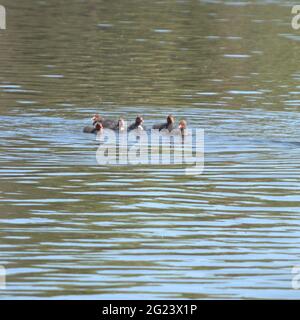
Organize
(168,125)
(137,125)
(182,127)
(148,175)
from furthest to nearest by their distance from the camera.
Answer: (168,125), (137,125), (182,127), (148,175)

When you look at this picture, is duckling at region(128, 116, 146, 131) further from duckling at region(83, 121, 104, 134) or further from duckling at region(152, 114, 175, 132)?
duckling at region(83, 121, 104, 134)

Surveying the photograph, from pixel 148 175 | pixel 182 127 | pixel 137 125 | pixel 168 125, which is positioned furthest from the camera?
pixel 168 125

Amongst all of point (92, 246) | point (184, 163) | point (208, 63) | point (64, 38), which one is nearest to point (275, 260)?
point (92, 246)

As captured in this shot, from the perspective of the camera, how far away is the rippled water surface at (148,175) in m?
12.4

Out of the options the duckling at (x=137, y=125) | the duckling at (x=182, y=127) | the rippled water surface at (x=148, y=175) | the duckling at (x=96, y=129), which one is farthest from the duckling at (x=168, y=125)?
the duckling at (x=96, y=129)

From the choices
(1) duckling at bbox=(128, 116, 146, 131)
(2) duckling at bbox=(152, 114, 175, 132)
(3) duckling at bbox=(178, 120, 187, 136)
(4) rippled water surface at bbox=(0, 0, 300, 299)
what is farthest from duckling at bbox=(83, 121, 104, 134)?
(3) duckling at bbox=(178, 120, 187, 136)

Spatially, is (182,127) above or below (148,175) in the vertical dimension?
above

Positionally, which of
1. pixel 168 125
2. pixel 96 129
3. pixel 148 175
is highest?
pixel 168 125

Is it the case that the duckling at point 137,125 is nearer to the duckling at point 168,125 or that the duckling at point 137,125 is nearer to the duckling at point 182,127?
the duckling at point 168,125

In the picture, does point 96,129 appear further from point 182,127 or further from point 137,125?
point 182,127

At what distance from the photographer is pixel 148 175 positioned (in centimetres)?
1739

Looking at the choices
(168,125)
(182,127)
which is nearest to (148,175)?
(182,127)
